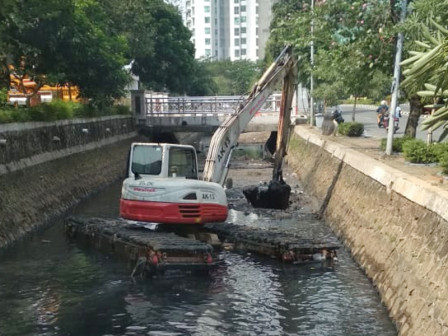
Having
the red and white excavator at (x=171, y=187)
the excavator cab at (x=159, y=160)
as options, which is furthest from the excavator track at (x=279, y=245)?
the excavator cab at (x=159, y=160)

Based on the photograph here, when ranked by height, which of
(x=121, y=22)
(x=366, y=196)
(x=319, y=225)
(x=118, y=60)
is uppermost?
(x=121, y=22)

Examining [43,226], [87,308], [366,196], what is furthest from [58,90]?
[87,308]

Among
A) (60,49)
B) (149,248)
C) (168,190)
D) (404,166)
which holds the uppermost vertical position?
(60,49)

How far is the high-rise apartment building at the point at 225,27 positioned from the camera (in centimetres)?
16675

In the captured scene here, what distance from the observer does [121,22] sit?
1935 inches

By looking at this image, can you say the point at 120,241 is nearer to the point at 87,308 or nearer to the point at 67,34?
the point at 87,308

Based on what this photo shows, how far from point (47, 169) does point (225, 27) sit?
15203 centimetres

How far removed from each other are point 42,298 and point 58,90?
30.4 metres

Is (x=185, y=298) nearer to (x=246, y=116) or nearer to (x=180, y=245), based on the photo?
(x=180, y=245)

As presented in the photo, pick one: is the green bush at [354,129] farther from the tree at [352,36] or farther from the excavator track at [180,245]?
the excavator track at [180,245]

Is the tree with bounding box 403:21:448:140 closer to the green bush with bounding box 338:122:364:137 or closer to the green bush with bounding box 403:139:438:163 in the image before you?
the green bush with bounding box 403:139:438:163

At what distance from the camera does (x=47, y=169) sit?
2741 cm

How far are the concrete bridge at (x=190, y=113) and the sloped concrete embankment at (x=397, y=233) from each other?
2348 cm

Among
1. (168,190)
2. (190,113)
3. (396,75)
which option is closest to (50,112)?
(168,190)
